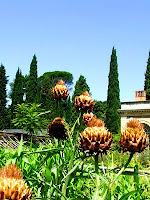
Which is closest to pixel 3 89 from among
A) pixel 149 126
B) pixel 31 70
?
pixel 31 70

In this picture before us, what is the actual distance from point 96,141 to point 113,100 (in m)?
24.4

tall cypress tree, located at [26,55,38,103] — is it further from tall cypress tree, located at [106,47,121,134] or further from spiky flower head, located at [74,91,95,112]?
spiky flower head, located at [74,91,95,112]

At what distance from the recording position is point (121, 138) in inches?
58.9

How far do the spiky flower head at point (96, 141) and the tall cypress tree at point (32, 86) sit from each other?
3075cm

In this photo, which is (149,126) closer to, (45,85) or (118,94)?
(118,94)

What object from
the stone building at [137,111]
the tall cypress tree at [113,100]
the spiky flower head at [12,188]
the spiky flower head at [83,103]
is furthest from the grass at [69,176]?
the tall cypress tree at [113,100]

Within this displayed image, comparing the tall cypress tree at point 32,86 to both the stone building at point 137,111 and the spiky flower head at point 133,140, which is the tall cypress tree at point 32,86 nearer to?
the stone building at point 137,111

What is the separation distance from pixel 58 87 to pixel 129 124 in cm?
74

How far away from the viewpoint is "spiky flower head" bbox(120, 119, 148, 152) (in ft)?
4.67

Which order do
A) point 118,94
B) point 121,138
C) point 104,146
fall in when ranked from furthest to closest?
1. point 118,94
2. point 121,138
3. point 104,146

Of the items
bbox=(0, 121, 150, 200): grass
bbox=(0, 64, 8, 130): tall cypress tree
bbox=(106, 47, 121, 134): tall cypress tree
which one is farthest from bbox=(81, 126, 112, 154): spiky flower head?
bbox=(0, 64, 8, 130): tall cypress tree

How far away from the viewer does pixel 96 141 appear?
53.7 inches

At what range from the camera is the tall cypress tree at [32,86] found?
32.7 meters

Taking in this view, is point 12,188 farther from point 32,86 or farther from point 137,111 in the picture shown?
point 32,86
